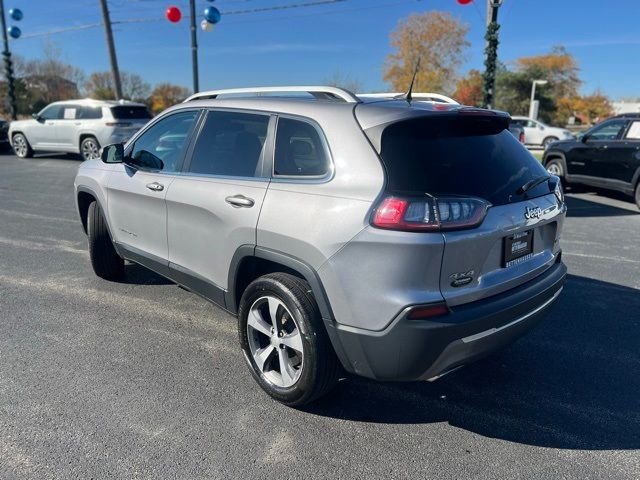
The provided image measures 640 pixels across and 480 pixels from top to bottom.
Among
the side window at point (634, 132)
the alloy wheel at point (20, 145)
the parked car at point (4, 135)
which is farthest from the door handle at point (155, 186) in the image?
the parked car at point (4, 135)

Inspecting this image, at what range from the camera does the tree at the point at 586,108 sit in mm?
52531

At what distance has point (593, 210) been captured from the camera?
893 cm

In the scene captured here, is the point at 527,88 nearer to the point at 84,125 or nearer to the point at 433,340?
the point at 84,125

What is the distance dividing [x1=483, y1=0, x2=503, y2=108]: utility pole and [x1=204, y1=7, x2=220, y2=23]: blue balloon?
9136mm

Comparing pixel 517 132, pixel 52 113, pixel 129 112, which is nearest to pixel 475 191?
pixel 517 132

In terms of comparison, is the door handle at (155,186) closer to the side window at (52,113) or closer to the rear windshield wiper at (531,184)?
the rear windshield wiper at (531,184)

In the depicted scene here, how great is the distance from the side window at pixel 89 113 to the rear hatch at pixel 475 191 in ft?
44.0

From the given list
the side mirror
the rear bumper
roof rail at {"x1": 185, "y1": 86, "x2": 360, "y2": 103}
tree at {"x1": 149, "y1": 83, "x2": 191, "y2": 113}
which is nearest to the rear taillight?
the rear bumper

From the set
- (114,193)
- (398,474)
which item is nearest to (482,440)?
(398,474)

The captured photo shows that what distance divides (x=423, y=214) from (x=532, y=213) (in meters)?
0.82

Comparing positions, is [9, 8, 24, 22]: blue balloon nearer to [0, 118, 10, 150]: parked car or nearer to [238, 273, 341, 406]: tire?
[0, 118, 10, 150]: parked car

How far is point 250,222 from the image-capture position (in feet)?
9.50

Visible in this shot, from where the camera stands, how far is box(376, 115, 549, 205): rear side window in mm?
2422

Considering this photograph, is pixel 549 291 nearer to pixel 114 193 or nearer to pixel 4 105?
pixel 114 193
